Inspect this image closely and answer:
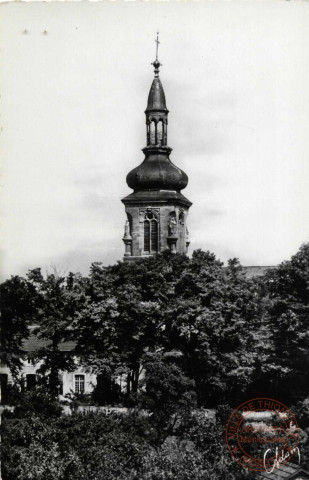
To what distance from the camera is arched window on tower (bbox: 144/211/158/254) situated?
68.6 meters

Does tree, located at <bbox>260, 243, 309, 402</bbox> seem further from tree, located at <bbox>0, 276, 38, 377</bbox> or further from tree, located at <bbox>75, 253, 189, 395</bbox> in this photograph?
tree, located at <bbox>0, 276, 38, 377</bbox>

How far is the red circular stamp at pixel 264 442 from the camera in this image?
91.8 ft

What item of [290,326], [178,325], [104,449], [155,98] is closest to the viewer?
[104,449]

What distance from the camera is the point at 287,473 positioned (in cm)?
2655

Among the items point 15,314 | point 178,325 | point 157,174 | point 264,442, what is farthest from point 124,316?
point 157,174

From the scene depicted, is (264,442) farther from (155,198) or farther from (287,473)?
(155,198)

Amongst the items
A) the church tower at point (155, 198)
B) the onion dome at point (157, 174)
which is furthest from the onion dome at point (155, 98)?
the onion dome at point (157, 174)

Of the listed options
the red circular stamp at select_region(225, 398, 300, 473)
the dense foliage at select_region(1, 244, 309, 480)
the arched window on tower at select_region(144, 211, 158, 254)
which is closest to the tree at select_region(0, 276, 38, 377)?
the dense foliage at select_region(1, 244, 309, 480)

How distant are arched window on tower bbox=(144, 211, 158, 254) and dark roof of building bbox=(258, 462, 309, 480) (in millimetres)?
42113

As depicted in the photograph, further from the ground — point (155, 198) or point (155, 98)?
point (155, 98)

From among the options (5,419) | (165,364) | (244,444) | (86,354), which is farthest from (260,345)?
(5,419)

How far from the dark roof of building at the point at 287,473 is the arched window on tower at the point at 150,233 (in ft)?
138

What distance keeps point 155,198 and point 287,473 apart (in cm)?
4292

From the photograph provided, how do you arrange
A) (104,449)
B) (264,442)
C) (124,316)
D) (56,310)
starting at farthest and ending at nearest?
(56,310), (124,316), (104,449), (264,442)
